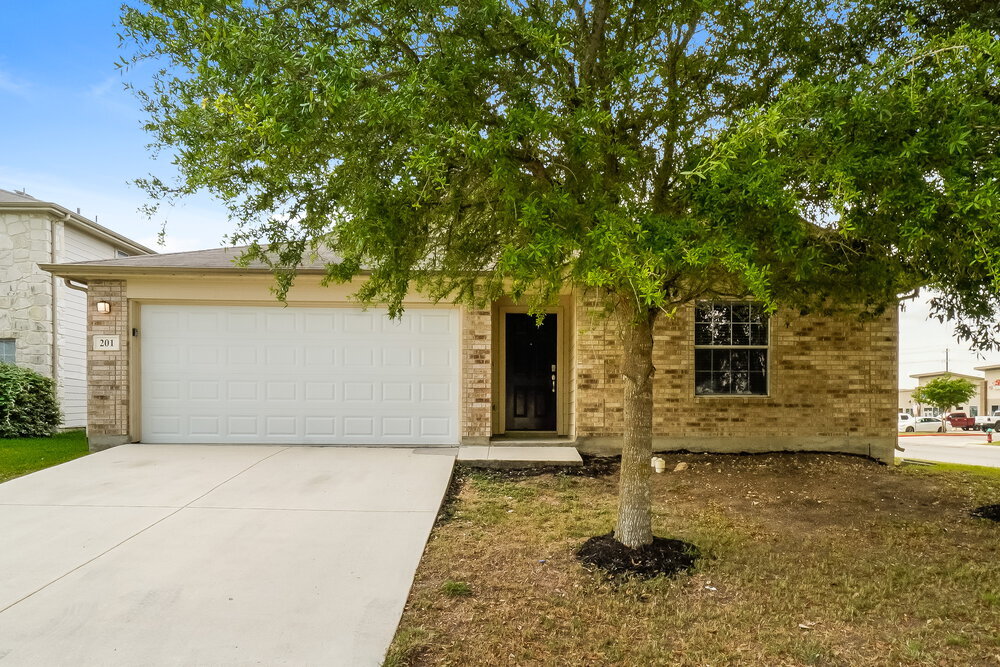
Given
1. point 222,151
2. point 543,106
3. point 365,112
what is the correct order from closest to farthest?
1. point 365,112
2. point 222,151
3. point 543,106

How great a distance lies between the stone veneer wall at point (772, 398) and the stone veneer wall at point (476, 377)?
136cm

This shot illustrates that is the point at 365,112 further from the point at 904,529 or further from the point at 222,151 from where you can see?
the point at 904,529

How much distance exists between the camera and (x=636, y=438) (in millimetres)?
4703

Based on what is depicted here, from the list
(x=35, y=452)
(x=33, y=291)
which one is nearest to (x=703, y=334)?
(x=35, y=452)

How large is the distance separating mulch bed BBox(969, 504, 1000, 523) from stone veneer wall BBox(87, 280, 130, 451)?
10758mm

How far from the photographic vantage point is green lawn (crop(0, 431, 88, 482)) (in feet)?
25.5

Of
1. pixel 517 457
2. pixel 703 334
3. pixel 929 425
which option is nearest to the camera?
pixel 517 457

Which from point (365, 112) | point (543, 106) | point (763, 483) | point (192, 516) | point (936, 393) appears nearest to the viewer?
point (365, 112)

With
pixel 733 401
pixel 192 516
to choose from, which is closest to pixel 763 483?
pixel 733 401

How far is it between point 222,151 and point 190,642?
2.79 m

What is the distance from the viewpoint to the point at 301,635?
135 inches

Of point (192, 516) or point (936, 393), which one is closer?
point (192, 516)

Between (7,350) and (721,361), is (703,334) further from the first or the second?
(7,350)

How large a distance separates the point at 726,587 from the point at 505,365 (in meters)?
6.32
